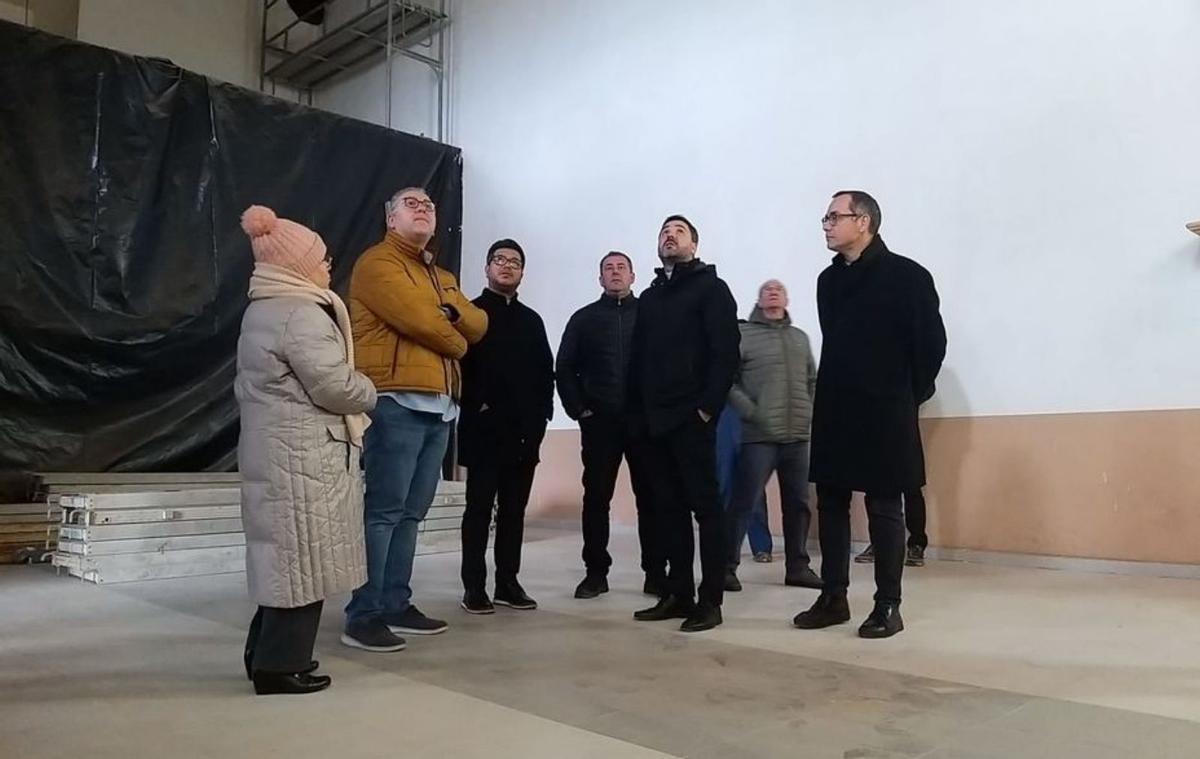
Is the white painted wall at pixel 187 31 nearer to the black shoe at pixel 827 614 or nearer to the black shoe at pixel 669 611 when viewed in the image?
the black shoe at pixel 669 611

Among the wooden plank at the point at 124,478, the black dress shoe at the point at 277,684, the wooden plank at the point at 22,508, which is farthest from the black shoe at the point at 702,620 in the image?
the wooden plank at the point at 22,508

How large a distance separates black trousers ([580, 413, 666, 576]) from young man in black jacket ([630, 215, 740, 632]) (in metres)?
0.38

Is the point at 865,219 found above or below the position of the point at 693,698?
above

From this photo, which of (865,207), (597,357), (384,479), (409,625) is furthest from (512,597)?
(865,207)

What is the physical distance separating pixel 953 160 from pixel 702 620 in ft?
10.0

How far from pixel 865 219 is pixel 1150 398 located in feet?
7.01

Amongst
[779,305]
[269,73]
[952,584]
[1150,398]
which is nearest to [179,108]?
[269,73]

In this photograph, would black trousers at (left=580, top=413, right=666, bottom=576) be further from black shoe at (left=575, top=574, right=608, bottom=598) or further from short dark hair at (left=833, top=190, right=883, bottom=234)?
short dark hair at (left=833, top=190, right=883, bottom=234)

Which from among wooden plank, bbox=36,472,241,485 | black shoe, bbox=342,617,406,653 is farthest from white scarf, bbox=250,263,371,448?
wooden plank, bbox=36,472,241,485

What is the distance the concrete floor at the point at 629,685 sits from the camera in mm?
1722

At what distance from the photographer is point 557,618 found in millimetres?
3029

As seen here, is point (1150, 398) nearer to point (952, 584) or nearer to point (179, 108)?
point (952, 584)

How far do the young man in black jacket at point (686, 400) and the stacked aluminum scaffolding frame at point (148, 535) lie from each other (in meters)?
2.27

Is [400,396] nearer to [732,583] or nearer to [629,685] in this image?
[629,685]
